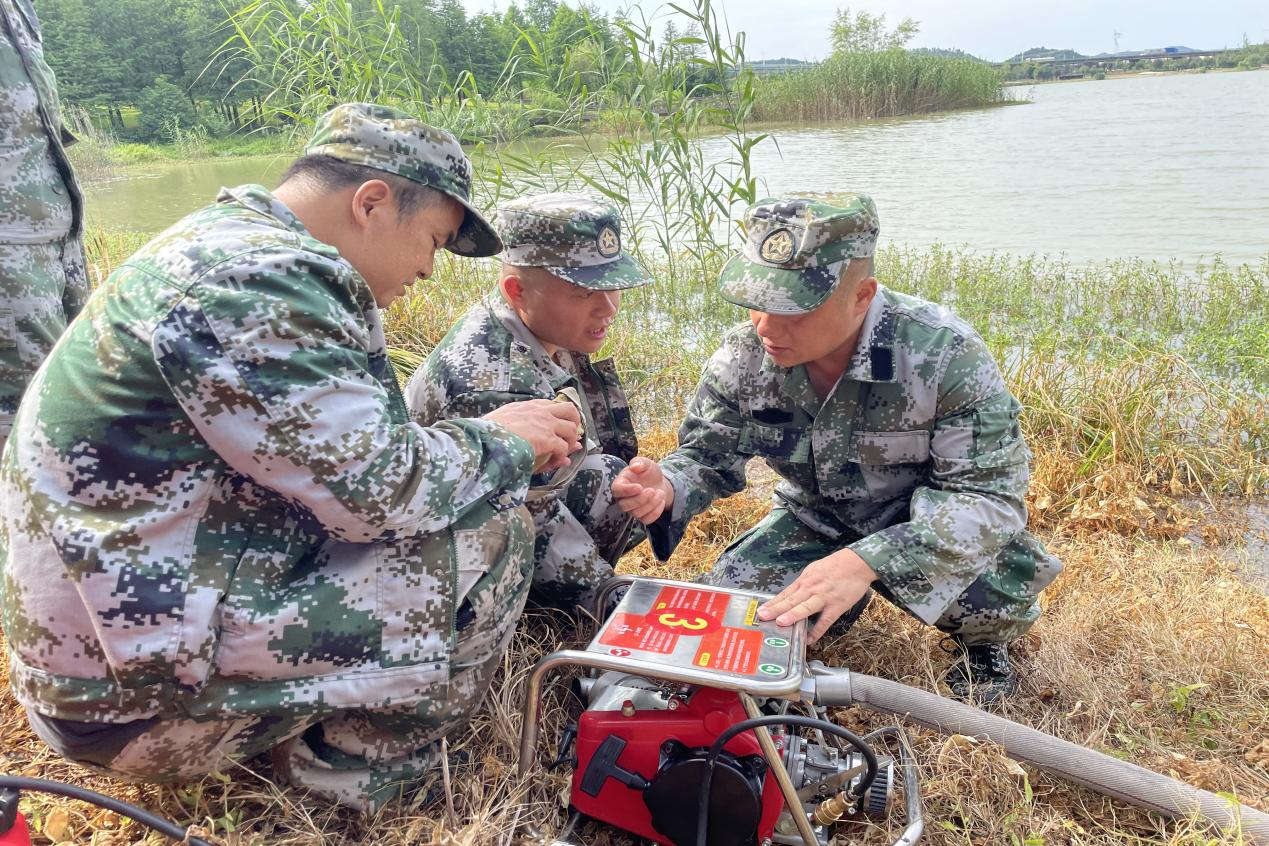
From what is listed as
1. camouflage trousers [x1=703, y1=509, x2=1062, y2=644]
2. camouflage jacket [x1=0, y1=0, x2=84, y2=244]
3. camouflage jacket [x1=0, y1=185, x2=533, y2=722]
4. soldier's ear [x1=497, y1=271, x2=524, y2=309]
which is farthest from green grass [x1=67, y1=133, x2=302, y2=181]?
camouflage jacket [x1=0, y1=185, x2=533, y2=722]

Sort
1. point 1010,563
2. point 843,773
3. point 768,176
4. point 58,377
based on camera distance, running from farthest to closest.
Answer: point 768,176, point 1010,563, point 843,773, point 58,377

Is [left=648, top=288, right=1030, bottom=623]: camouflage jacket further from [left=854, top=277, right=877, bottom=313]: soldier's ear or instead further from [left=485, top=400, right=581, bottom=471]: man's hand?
[left=485, top=400, right=581, bottom=471]: man's hand

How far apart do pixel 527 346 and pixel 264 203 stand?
3.45ft

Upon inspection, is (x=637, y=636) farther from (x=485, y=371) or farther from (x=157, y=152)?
(x=157, y=152)

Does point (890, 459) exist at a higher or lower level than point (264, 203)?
lower

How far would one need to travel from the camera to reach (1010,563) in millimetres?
2613

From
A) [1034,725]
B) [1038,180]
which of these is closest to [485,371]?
[1034,725]

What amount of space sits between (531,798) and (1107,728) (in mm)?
1569

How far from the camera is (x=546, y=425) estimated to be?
79.0 inches

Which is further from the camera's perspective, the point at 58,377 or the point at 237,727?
the point at 237,727

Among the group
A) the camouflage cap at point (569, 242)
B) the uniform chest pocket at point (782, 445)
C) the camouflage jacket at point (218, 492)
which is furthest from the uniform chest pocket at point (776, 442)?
the camouflage jacket at point (218, 492)

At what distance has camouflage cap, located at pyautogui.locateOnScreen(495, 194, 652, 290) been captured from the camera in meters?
2.57

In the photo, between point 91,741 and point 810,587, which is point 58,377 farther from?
point 810,587

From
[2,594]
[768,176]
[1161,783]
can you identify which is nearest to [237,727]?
[2,594]
